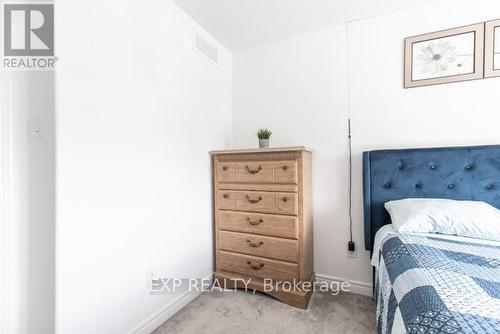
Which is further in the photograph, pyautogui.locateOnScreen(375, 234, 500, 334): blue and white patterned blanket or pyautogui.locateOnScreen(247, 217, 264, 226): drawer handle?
pyautogui.locateOnScreen(247, 217, 264, 226): drawer handle

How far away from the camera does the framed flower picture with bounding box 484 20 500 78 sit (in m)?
1.64

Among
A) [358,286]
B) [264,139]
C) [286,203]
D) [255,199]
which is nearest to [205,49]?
[264,139]

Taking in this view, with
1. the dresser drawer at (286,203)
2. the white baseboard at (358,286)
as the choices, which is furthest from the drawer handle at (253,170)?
the white baseboard at (358,286)

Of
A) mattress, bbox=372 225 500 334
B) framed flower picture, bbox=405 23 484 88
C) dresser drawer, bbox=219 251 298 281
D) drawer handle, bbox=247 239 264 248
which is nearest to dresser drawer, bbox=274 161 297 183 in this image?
drawer handle, bbox=247 239 264 248

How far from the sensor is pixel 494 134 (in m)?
1.65

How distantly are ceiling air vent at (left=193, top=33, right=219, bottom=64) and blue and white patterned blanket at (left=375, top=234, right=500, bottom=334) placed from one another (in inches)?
80.7

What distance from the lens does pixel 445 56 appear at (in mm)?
1766

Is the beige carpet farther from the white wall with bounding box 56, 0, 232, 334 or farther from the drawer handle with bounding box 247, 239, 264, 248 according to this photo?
the drawer handle with bounding box 247, 239, 264, 248

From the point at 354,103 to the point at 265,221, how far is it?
126cm

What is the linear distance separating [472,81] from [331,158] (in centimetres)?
111

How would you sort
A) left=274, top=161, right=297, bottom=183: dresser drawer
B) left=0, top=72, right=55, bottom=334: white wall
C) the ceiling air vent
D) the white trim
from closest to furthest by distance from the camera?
left=0, top=72, right=55, bottom=334: white wall, the white trim, left=274, top=161, right=297, bottom=183: dresser drawer, the ceiling air vent

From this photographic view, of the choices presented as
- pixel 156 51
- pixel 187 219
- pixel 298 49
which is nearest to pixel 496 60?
pixel 298 49

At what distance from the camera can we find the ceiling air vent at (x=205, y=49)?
2039mm

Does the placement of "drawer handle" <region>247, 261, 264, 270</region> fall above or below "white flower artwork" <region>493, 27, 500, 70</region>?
below
